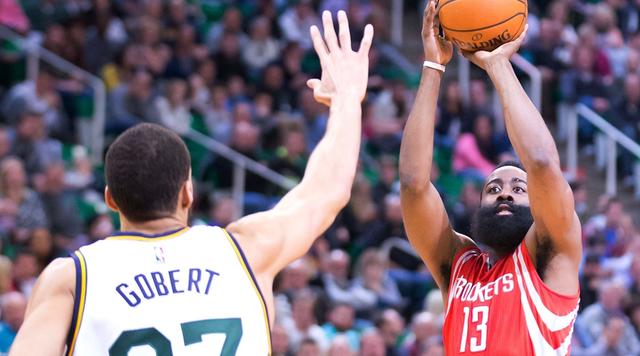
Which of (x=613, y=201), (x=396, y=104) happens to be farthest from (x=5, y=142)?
(x=613, y=201)

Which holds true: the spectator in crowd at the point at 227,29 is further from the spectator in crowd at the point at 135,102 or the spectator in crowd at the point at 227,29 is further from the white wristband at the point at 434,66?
the white wristband at the point at 434,66

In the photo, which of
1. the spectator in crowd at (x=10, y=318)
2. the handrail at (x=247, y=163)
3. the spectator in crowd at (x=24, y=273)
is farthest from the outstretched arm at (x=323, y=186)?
the handrail at (x=247, y=163)

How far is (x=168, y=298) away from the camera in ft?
10.9

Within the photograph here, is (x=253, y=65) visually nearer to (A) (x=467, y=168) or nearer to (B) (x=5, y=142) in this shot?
(A) (x=467, y=168)

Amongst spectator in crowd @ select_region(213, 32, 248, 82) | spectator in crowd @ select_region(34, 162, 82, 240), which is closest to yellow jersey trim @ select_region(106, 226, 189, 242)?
spectator in crowd @ select_region(34, 162, 82, 240)

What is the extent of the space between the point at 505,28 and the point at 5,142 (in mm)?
7189

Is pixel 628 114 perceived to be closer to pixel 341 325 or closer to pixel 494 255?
pixel 341 325

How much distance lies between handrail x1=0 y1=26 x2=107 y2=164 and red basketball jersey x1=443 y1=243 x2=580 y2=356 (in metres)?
8.34

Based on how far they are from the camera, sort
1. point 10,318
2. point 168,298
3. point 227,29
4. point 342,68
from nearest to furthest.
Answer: point 168,298
point 342,68
point 10,318
point 227,29

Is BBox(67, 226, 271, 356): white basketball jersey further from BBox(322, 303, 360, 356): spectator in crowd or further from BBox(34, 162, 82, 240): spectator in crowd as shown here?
BBox(34, 162, 82, 240): spectator in crowd

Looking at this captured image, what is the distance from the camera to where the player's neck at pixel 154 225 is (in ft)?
11.4

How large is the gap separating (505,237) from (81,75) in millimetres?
8919

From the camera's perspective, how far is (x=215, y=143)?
13.2 m

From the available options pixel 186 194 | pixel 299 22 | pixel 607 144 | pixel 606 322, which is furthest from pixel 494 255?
pixel 299 22
